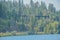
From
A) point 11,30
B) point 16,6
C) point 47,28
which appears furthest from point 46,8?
point 11,30

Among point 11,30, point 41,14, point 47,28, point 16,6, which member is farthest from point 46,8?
point 11,30

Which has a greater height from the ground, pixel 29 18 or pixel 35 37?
pixel 29 18

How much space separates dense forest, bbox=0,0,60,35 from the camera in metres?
2.44

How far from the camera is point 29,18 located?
250cm

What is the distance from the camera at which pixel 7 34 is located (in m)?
2.42

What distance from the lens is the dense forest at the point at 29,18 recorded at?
2.44 meters

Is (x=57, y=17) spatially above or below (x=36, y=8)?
below

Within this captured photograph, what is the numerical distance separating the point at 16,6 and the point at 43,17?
1.58ft

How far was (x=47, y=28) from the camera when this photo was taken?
251 centimetres

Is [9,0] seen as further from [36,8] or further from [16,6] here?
[36,8]

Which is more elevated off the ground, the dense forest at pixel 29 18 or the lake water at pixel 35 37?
the dense forest at pixel 29 18

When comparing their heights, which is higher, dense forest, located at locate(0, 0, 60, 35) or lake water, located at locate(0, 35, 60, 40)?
dense forest, located at locate(0, 0, 60, 35)

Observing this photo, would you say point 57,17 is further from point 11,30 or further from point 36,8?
point 11,30

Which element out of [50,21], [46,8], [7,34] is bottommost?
[7,34]
